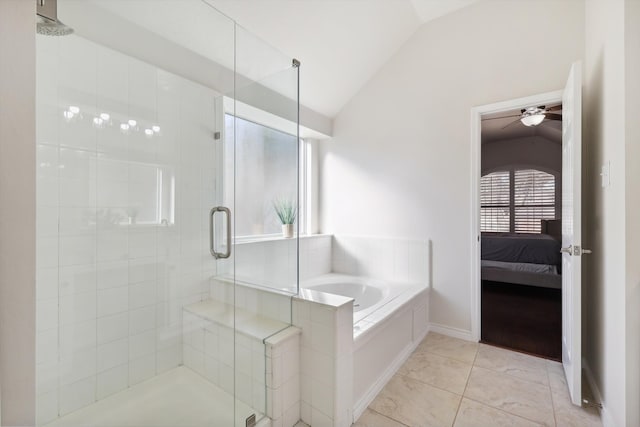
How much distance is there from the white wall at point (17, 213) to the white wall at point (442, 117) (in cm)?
275

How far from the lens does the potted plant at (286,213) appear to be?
2.36m

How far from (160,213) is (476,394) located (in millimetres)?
2338

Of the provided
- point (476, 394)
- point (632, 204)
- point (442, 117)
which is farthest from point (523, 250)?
point (632, 204)

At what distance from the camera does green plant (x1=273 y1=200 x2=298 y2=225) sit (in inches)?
92.7

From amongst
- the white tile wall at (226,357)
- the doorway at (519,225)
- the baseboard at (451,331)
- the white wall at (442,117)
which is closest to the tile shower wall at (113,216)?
the white tile wall at (226,357)

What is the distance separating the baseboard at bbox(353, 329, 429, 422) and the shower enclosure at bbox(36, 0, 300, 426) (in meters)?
0.55

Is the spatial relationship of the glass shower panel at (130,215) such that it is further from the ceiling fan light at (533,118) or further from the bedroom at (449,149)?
the ceiling fan light at (533,118)

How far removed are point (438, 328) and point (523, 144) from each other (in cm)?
493

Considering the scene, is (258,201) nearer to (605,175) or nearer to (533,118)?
(605,175)

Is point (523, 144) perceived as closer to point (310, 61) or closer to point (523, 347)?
point (523, 347)

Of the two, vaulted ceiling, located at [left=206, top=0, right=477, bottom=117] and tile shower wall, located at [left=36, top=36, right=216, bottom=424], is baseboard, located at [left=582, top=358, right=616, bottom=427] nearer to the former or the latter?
tile shower wall, located at [left=36, top=36, right=216, bottom=424]

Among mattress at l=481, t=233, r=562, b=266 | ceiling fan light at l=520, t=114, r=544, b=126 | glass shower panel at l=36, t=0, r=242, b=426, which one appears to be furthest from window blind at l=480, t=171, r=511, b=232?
glass shower panel at l=36, t=0, r=242, b=426

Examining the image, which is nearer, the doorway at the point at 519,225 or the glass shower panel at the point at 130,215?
the glass shower panel at the point at 130,215

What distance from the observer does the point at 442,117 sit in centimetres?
270
